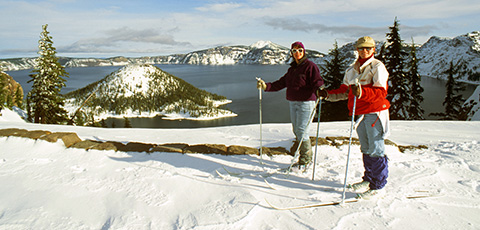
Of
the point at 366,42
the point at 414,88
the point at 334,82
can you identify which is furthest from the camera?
the point at 334,82

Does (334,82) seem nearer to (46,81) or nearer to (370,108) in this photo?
(370,108)

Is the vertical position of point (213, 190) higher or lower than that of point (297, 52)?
lower

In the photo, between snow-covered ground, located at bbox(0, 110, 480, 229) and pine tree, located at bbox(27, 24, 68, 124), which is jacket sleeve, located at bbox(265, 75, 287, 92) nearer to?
snow-covered ground, located at bbox(0, 110, 480, 229)

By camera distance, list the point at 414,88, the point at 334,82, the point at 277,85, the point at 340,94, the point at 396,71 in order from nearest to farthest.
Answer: the point at 340,94 → the point at 277,85 → the point at 396,71 → the point at 414,88 → the point at 334,82

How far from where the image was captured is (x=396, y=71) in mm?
23922

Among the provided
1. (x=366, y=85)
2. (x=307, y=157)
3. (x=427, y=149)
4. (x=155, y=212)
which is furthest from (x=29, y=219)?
(x=427, y=149)

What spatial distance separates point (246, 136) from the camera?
814 cm

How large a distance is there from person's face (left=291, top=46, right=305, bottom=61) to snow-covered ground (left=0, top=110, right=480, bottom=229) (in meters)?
2.18

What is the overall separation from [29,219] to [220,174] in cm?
276

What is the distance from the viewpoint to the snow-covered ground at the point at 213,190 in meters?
3.26

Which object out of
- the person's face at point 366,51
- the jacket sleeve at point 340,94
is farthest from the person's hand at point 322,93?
the person's face at point 366,51

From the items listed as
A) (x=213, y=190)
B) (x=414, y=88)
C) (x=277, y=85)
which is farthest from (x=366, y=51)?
(x=414, y=88)

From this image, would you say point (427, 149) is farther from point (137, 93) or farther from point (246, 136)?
point (137, 93)

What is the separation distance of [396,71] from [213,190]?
1002 inches
